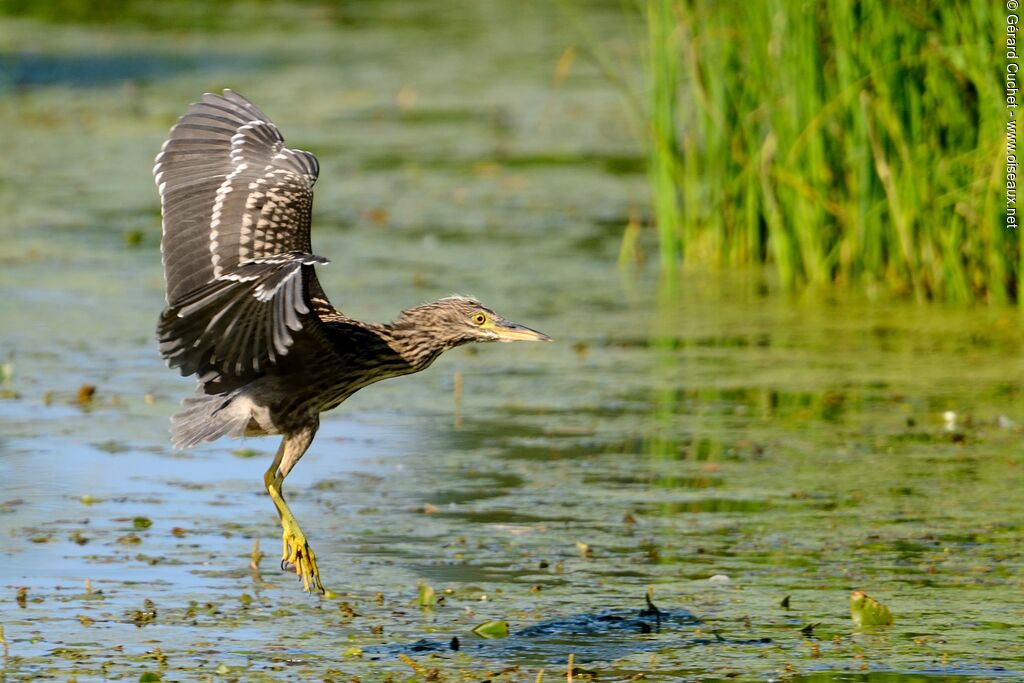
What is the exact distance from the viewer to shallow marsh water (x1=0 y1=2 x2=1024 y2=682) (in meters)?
5.34

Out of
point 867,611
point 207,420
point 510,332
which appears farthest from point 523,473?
point 867,611

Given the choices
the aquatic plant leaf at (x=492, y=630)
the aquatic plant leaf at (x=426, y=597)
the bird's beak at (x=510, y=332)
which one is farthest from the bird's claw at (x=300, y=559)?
the bird's beak at (x=510, y=332)

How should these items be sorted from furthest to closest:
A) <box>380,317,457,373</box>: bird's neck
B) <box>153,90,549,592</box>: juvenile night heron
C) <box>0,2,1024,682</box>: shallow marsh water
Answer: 1. <box>380,317,457,373</box>: bird's neck
2. <box>153,90,549,592</box>: juvenile night heron
3. <box>0,2,1024,682</box>: shallow marsh water

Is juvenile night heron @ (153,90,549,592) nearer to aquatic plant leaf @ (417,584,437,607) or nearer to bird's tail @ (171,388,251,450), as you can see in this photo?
bird's tail @ (171,388,251,450)

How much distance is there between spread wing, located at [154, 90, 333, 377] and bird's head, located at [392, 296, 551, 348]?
0.88 ft

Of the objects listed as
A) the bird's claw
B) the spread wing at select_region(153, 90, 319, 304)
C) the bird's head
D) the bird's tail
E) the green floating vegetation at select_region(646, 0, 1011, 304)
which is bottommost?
the bird's claw

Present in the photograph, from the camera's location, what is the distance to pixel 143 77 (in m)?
17.2

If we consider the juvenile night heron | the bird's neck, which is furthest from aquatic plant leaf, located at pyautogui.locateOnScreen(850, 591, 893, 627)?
Answer: the bird's neck

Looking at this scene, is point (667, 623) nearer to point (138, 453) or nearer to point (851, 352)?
point (138, 453)

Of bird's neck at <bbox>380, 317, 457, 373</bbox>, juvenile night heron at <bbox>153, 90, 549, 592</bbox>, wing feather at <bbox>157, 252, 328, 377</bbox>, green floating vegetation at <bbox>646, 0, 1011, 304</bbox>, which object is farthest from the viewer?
green floating vegetation at <bbox>646, 0, 1011, 304</bbox>

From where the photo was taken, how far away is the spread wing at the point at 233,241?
16.1 ft

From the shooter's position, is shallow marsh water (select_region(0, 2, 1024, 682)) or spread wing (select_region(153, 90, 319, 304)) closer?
shallow marsh water (select_region(0, 2, 1024, 682))

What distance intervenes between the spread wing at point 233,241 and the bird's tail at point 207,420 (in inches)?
5.0

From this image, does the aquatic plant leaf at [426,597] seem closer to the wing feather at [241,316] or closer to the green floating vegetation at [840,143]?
the wing feather at [241,316]
